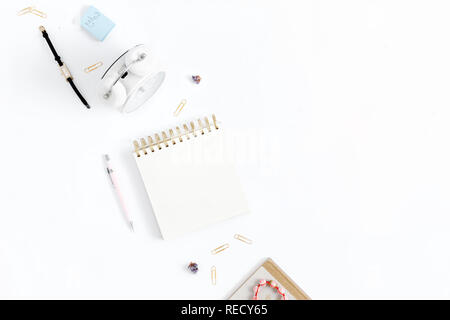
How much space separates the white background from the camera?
1.20 meters

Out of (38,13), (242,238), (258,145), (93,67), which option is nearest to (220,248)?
(242,238)

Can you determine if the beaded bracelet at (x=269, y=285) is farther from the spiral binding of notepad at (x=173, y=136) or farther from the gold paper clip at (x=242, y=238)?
the spiral binding of notepad at (x=173, y=136)

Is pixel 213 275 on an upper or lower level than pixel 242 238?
lower

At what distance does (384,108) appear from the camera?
1334mm

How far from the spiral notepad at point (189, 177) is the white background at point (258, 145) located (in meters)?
0.04

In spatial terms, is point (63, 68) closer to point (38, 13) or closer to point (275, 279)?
point (38, 13)

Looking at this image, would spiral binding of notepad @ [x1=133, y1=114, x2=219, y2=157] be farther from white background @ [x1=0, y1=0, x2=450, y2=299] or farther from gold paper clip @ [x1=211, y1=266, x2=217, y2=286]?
gold paper clip @ [x1=211, y1=266, x2=217, y2=286]

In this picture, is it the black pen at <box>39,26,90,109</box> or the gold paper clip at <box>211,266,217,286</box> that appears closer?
the black pen at <box>39,26,90,109</box>

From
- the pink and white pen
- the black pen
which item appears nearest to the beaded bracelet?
the pink and white pen

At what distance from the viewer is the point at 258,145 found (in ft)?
4.20

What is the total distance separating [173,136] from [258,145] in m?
0.29

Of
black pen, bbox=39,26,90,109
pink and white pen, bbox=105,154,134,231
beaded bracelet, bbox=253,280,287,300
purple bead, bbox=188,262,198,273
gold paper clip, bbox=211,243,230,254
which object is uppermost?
black pen, bbox=39,26,90,109
